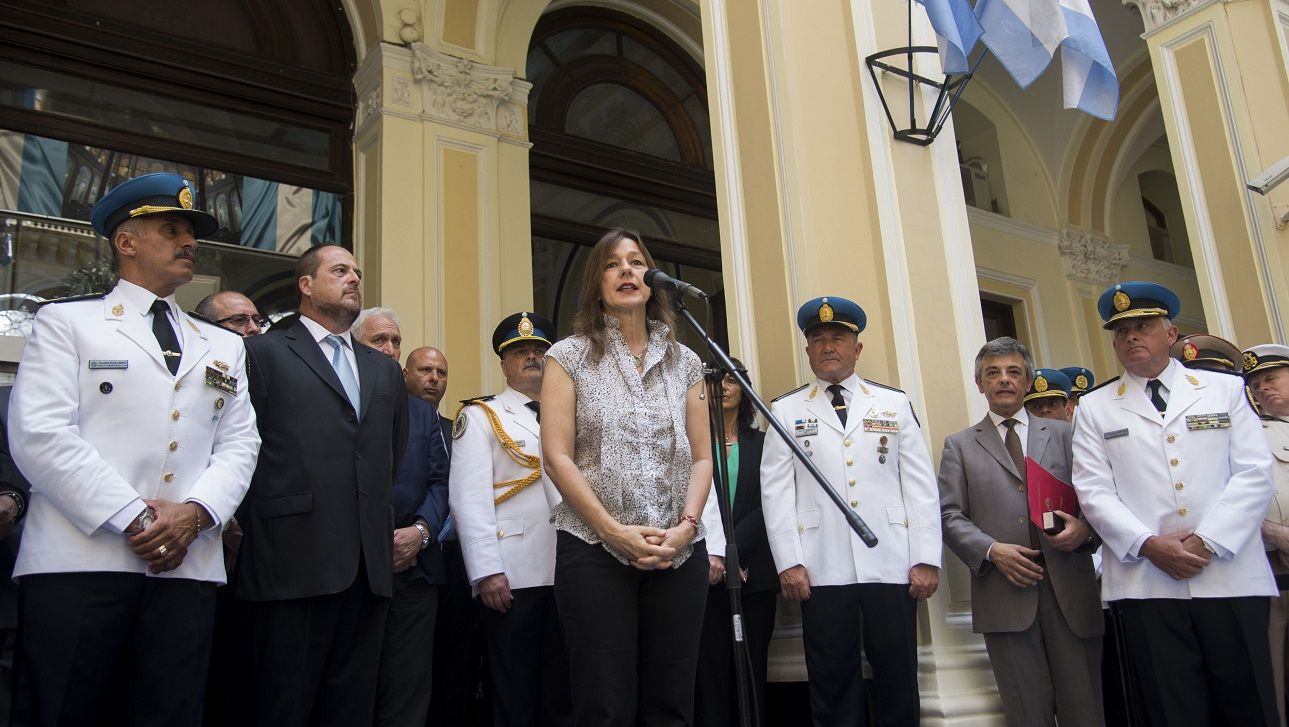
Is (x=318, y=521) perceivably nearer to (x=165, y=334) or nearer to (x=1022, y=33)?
(x=165, y=334)

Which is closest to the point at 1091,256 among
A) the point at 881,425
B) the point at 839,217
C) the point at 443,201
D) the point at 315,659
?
the point at 443,201

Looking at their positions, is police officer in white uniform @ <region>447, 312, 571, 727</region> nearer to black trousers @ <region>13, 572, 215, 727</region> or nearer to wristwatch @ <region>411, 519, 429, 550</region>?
wristwatch @ <region>411, 519, 429, 550</region>

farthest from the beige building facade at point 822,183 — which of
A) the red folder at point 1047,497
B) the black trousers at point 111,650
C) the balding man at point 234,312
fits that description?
the black trousers at point 111,650

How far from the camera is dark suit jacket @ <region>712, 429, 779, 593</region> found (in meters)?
3.70

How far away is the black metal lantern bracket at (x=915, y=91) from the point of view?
13.9 feet

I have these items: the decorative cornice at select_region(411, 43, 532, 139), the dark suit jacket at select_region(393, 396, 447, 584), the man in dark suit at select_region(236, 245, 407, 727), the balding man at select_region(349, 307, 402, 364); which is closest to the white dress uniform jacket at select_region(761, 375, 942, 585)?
the dark suit jacket at select_region(393, 396, 447, 584)

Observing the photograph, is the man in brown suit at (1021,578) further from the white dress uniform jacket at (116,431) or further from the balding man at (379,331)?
the white dress uniform jacket at (116,431)

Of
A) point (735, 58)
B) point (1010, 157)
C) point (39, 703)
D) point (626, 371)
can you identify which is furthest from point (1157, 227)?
point (39, 703)

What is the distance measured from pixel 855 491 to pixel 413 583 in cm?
150

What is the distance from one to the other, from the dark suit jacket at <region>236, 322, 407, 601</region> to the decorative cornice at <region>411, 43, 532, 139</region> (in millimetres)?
3834

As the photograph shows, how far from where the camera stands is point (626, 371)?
2623mm

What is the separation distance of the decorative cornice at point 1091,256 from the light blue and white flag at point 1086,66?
255 inches

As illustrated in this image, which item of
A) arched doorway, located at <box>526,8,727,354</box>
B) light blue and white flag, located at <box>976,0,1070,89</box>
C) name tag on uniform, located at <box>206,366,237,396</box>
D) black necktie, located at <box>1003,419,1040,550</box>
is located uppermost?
arched doorway, located at <box>526,8,727,354</box>

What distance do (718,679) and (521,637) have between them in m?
0.70
